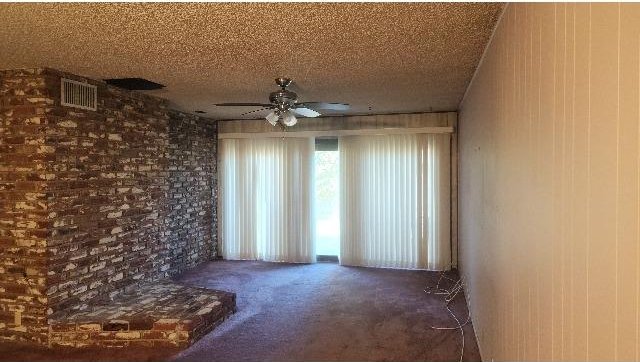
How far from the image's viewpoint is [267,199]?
274 inches

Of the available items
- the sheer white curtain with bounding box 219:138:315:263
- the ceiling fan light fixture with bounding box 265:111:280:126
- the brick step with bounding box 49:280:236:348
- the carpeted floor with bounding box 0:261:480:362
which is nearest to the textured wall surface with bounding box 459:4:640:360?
the carpeted floor with bounding box 0:261:480:362

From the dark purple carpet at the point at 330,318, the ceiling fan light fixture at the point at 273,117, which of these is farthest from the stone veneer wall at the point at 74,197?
the ceiling fan light fixture at the point at 273,117

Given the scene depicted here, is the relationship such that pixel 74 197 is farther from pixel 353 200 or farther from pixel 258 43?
pixel 353 200

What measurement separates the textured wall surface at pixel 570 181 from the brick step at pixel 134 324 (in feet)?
8.33

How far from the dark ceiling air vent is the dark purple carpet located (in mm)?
2402

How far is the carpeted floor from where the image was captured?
3422mm

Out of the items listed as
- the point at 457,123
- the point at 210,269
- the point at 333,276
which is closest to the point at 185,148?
the point at 210,269

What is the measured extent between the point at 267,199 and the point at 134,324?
353 centimetres

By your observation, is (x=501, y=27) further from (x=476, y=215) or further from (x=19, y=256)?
(x=19, y=256)

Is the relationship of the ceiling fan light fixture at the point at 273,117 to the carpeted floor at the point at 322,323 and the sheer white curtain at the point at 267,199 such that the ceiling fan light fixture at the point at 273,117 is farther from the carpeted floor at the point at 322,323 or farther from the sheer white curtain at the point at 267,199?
the sheer white curtain at the point at 267,199

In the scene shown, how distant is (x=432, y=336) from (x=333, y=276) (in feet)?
7.57

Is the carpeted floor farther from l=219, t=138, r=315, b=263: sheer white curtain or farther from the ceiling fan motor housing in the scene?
the ceiling fan motor housing

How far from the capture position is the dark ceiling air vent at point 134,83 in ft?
13.1

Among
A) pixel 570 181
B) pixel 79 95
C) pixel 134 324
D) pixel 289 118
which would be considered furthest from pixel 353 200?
pixel 570 181
